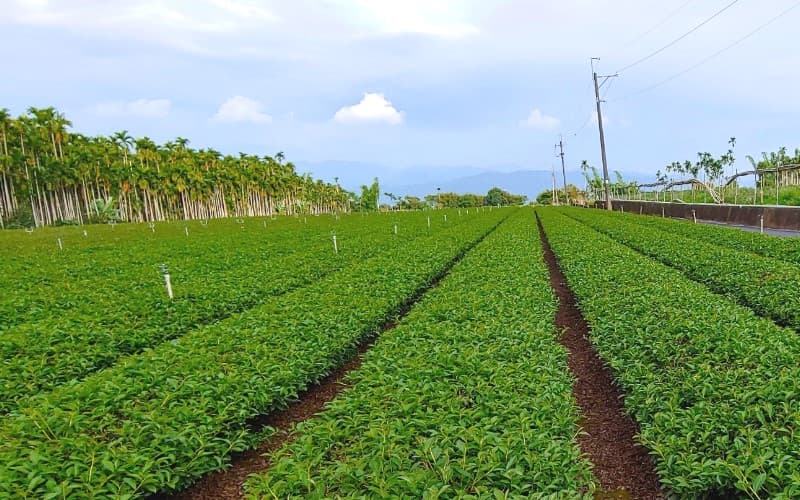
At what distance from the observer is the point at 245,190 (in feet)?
263

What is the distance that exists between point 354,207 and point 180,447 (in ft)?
386

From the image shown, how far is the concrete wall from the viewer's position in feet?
72.1

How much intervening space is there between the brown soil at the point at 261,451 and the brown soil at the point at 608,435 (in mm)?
2860

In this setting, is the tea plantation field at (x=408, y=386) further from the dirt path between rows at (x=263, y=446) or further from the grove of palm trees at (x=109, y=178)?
the grove of palm trees at (x=109, y=178)

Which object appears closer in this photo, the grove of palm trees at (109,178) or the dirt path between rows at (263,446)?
the dirt path between rows at (263,446)

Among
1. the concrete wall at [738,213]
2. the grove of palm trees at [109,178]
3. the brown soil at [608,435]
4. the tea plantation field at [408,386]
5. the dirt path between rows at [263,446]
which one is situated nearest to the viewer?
the tea plantation field at [408,386]

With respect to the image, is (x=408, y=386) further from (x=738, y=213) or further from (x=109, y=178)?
(x=109, y=178)

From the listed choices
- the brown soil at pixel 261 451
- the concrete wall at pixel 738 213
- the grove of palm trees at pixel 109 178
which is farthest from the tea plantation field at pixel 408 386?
the grove of palm trees at pixel 109 178

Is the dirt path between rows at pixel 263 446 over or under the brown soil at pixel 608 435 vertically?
over

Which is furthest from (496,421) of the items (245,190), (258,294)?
(245,190)

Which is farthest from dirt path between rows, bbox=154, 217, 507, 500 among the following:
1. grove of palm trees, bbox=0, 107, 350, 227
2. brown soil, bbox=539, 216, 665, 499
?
grove of palm trees, bbox=0, 107, 350, 227

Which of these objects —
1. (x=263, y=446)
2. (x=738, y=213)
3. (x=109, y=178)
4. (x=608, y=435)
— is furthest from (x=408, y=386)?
(x=109, y=178)

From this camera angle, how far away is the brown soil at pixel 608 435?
4.14 metres

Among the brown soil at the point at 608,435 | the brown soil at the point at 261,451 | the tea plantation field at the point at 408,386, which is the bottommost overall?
the brown soil at the point at 608,435
